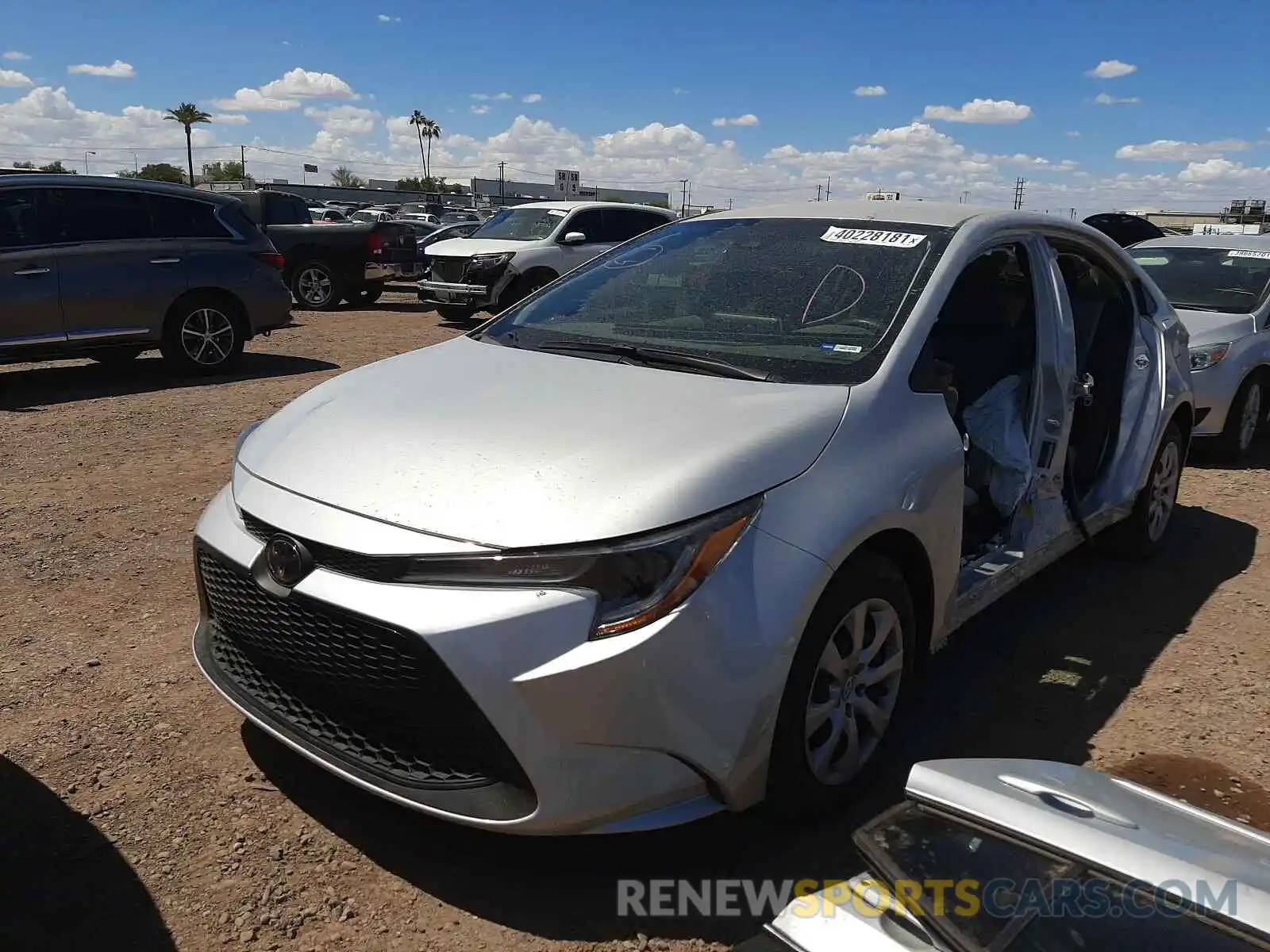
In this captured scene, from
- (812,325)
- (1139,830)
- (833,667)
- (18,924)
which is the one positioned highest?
(812,325)

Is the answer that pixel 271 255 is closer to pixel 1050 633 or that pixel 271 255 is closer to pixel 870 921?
pixel 1050 633

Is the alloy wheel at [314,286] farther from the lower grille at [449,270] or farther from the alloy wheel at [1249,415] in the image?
the alloy wheel at [1249,415]

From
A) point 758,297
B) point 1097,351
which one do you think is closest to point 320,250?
point 1097,351

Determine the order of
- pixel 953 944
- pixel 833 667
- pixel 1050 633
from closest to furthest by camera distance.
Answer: pixel 953 944 < pixel 833 667 < pixel 1050 633

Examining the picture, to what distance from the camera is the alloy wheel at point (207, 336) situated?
30.5 feet

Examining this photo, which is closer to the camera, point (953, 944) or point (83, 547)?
point (953, 944)

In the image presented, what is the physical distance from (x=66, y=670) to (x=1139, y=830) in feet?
11.4

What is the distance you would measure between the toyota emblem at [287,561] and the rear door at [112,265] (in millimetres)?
7259

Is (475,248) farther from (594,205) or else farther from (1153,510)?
(1153,510)

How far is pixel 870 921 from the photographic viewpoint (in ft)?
4.79

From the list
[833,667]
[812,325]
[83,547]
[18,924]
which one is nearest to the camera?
[18,924]

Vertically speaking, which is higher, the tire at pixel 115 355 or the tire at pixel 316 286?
the tire at pixel 316 286

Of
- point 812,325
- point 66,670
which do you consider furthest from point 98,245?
point 812,325

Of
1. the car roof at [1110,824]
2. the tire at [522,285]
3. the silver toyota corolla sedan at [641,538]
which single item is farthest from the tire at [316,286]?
the car roof at [1110,824]
